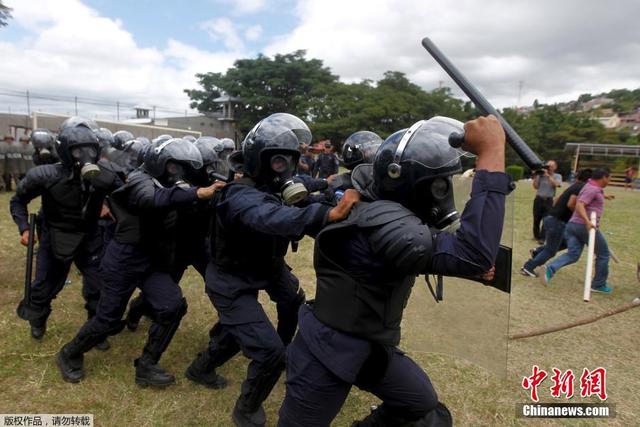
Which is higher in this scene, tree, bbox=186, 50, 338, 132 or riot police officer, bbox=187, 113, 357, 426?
tree, bbox=186, 50, 338, 132

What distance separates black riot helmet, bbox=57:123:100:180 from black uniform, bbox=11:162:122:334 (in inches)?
4.8

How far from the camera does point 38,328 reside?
4.32 metres

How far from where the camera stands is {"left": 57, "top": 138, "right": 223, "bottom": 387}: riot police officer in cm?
345

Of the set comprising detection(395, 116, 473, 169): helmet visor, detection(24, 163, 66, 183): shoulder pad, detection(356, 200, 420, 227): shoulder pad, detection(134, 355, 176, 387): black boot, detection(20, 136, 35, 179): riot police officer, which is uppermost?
detection(395, 116, 473, 169): helmet visor

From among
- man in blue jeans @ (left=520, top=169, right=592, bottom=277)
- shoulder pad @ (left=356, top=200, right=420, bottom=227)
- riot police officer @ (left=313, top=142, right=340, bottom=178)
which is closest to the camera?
shoulder pad @ (left=356, top=200, right=420, bottom=227)

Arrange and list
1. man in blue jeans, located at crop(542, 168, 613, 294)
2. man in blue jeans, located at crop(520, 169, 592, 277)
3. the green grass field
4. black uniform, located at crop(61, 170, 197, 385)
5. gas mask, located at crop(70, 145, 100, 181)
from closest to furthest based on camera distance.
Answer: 1. the green grass field
2. black uniform, located at crop(61, 170, 197, 385)
3. gas mask, located at crop(70, 145, 100, 181)
4. man in blue jeans, located at crop(542, 168, 613, 294)
5. man in blue jeans, located at crop(520, 169, 592, 277)

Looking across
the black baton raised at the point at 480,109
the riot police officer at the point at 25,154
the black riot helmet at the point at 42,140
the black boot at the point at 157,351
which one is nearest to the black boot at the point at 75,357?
the black boot at the point at 157,351

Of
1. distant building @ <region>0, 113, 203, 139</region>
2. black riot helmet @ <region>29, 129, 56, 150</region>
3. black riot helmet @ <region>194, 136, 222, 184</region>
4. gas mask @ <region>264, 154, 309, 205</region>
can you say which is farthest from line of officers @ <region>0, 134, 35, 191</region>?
gas mask @ <region>264, 154, 309, 205</region>

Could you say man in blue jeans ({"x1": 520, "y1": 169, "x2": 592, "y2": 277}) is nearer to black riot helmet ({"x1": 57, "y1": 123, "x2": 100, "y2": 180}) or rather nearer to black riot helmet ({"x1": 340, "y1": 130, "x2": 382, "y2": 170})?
black riot helmet ({"x1": 340, "y1": 130, "x2": 382, "y2": 170})

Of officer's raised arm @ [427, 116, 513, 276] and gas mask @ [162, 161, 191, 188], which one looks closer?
officer's raised arm @ [427, 116, 513, 276]

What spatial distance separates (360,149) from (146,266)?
2.14 meters

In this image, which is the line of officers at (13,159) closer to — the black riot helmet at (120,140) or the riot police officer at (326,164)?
the black riot helmet at (120,140)

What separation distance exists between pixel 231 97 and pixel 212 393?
138 ft

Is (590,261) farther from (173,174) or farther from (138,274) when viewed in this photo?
(138,274)
